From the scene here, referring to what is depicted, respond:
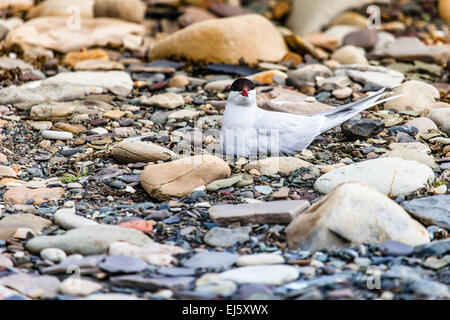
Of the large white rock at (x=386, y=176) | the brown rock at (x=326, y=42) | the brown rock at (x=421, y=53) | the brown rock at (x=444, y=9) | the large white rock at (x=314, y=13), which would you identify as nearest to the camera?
the large white rock at (x=386, y=176)

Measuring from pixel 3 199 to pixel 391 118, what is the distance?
3595 millimetres

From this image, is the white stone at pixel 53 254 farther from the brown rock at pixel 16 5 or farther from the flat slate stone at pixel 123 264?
the brown rock at pixel 16 5

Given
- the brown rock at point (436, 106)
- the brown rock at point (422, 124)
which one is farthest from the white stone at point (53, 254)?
the brown rock at point (436, 106)

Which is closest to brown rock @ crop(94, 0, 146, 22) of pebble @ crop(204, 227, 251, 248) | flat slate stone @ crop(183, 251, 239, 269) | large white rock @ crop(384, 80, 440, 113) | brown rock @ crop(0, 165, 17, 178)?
large white rock @ crop(384, 80, 440, 113)

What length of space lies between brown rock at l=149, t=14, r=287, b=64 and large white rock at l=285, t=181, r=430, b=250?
13.8ft

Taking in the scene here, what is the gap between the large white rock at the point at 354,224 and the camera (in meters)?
3.96

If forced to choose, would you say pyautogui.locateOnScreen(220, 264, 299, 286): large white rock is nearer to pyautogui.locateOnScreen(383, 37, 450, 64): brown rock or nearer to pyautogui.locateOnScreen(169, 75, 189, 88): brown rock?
pyautogui.locateOnScreen(169, 75, 189, 88): brown rock

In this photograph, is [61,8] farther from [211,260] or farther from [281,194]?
[211,260]

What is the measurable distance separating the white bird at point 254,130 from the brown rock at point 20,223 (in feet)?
5.56

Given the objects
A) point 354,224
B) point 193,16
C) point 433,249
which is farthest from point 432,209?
point 193,16

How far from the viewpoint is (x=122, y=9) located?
9.56 meters

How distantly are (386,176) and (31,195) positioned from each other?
2.55m

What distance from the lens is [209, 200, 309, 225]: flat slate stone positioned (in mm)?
4258
